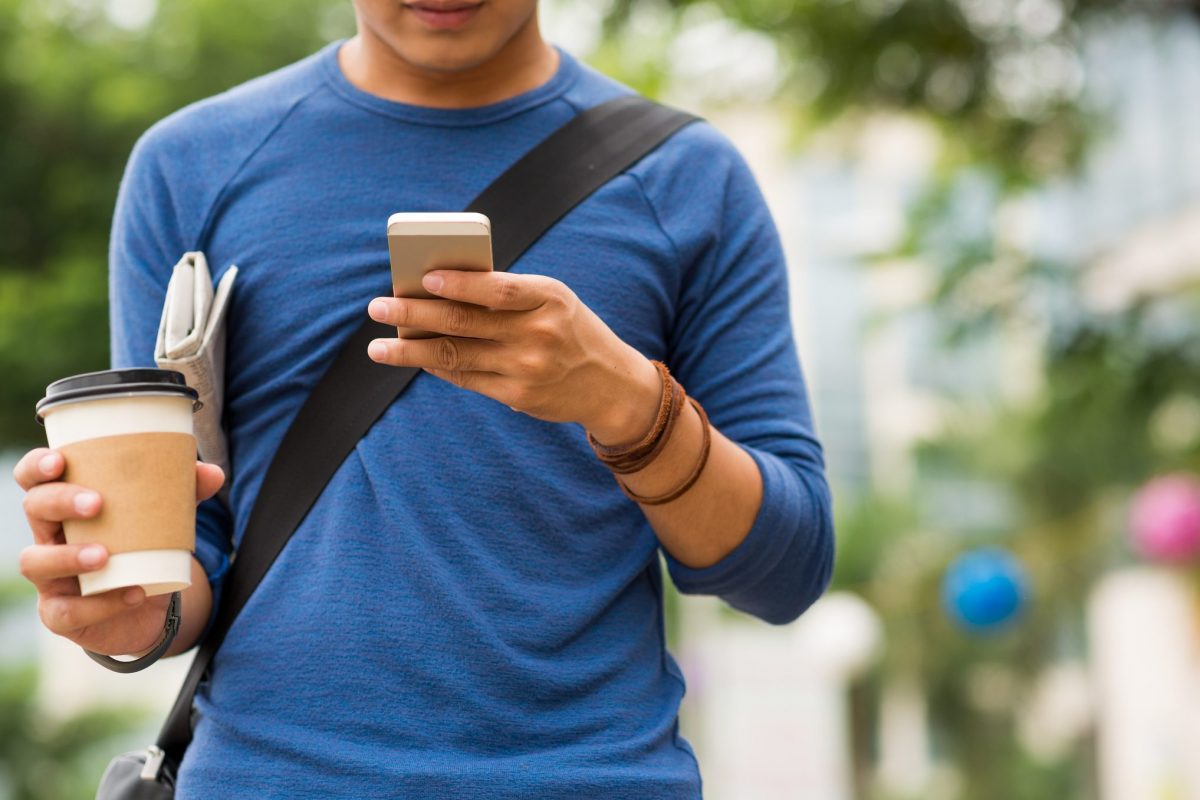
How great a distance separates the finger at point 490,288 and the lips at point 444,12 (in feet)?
1.62

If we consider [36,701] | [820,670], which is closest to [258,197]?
[36,701]

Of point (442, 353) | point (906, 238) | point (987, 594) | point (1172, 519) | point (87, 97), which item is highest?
point (442, 353)

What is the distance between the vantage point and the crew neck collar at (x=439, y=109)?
1.86 metres

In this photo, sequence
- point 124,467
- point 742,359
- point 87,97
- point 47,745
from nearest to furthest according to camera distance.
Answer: point 124,467
point 742,359
point 87,97
point 47,745

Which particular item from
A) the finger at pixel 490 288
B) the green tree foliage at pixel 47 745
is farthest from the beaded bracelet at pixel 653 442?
the green tree foliage at pixel 47 745

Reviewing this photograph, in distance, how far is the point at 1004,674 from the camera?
73.4 ft

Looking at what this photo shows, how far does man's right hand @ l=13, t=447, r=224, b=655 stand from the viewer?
1411 mm

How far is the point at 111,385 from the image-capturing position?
1422 millimetres

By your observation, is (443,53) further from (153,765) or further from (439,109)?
(153,765)

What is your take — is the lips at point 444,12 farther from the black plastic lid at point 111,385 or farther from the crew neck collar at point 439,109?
the black plastic lid at point 111,385

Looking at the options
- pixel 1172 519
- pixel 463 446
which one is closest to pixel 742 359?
pixel 463 446

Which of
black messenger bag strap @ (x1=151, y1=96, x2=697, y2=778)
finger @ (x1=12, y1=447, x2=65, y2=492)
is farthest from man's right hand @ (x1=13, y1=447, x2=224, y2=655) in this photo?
black messenger bag strap @ (x1=151, y1=96, x2=697, y2=778)

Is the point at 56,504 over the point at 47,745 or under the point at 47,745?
over

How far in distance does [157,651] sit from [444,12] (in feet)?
A: 2.47
